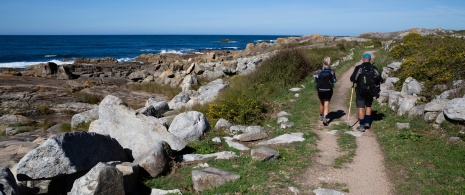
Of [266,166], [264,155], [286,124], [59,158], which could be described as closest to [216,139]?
[264,155]

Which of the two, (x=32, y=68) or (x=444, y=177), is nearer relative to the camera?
(x=444, y=177)

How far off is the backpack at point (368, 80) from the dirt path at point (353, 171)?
3.96ft

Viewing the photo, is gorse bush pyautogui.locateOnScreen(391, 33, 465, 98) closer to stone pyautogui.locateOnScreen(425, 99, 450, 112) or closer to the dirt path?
stone pyautogui.locateOnScreen(425, 99, 450, 112)

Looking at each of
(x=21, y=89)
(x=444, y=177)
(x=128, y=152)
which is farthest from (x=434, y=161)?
(x=21, y=89)

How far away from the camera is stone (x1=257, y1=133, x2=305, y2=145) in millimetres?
9370

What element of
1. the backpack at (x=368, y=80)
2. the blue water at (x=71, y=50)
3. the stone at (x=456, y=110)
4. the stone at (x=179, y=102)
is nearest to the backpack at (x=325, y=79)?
the backpack at (x=368, y=80)

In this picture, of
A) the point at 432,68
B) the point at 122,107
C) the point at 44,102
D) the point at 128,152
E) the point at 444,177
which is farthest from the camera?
the point at 44,102

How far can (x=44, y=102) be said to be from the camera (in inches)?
856

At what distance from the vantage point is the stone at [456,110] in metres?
8.90

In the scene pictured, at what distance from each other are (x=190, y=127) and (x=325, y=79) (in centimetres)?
418

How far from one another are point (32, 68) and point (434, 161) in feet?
129

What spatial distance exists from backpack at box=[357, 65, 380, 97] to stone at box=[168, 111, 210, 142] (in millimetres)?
4551

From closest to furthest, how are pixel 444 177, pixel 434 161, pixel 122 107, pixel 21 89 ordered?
pixel 444 177 → pixel 434 161 → pixel 122 107 → pixel 21 89

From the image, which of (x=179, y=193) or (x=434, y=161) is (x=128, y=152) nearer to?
(x=179, y=193)
